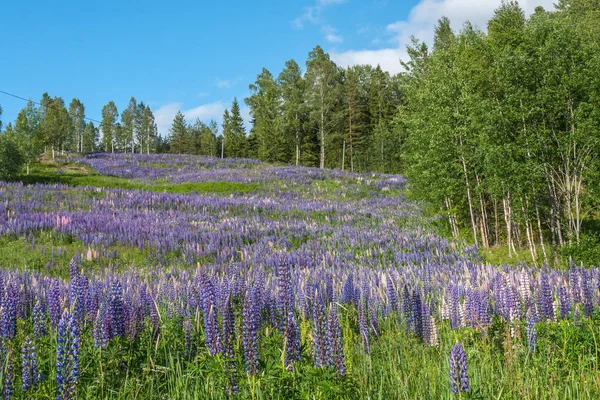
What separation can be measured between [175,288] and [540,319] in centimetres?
458

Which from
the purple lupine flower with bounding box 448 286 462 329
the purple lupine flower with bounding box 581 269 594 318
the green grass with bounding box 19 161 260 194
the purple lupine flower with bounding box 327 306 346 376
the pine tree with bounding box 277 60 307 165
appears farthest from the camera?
the pine tree with bounding box 277 60 307 165

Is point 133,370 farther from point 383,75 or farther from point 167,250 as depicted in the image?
point 383,75

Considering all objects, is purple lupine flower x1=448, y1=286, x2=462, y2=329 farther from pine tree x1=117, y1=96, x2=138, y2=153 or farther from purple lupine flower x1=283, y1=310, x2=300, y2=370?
pine tree x1=117, y1=96, x2=138, y2=153

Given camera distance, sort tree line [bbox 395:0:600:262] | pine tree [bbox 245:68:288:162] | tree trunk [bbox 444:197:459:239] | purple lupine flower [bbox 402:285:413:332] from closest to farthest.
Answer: purple lupine flower [bbox 402:285:413:332] → tree line [bbox 395:0:600:262] → tree trunk [bbox 444:197:459:239] → pine tree [bbox 245:68:288:162]

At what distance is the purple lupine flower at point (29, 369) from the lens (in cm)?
273

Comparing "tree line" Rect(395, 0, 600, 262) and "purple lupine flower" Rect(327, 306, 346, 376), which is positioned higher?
"tree line" Rect(395, 0, 600, 262)

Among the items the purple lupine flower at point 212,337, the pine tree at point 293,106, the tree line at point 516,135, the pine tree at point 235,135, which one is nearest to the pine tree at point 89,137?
the pine tree at point 235,135

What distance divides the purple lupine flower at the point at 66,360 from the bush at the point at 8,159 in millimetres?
28130

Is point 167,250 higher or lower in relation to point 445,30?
lower

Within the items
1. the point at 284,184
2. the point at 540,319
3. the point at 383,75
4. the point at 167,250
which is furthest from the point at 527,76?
the point at 383,75

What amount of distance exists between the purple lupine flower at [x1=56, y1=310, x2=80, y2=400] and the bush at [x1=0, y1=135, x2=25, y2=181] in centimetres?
2813

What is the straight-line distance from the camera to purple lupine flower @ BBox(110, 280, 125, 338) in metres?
3.67

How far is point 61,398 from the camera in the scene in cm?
245

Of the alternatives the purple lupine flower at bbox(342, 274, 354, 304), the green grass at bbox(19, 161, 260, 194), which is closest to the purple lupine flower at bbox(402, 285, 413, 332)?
the purple lupine flower at bbox(342, 274, 354, 304)
